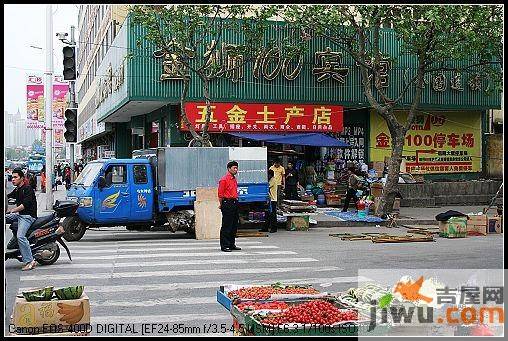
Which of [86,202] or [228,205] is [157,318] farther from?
[86,202]

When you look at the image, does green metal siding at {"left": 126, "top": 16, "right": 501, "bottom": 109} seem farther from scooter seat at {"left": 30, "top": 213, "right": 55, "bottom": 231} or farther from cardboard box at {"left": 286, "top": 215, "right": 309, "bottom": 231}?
scooter seat at {"left": 30, "top": 213, "right": 55, "bottom": 231}

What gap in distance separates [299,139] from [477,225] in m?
8.54

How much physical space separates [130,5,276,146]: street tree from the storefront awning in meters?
2.10

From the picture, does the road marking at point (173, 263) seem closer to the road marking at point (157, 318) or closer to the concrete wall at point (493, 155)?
the road marking at point (157, 318)

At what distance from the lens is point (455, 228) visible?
17.4 meters

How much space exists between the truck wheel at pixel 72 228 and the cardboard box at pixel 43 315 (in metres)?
9.57

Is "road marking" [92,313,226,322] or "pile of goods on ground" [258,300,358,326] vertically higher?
"pile of goods on ground" [258,300,358,326]

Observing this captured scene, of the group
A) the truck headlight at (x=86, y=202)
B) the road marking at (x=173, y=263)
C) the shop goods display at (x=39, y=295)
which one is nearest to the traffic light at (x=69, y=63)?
the truck headlight at (x=86, y=202)

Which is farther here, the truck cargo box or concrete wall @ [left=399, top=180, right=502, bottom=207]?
concrete wall @ [left=399, top=180, right=502, bottom=207]

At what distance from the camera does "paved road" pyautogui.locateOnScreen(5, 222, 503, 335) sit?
8.71 m

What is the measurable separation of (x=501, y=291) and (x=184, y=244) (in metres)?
9.77

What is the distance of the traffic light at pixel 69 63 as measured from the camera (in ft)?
57.2

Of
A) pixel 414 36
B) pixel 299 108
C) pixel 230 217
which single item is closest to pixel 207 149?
pixel 230 217

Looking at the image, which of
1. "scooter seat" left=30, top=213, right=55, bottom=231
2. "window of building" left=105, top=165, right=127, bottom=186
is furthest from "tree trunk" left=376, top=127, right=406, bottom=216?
"scooter seat" left=30, top=213, right=55, bottom=231
